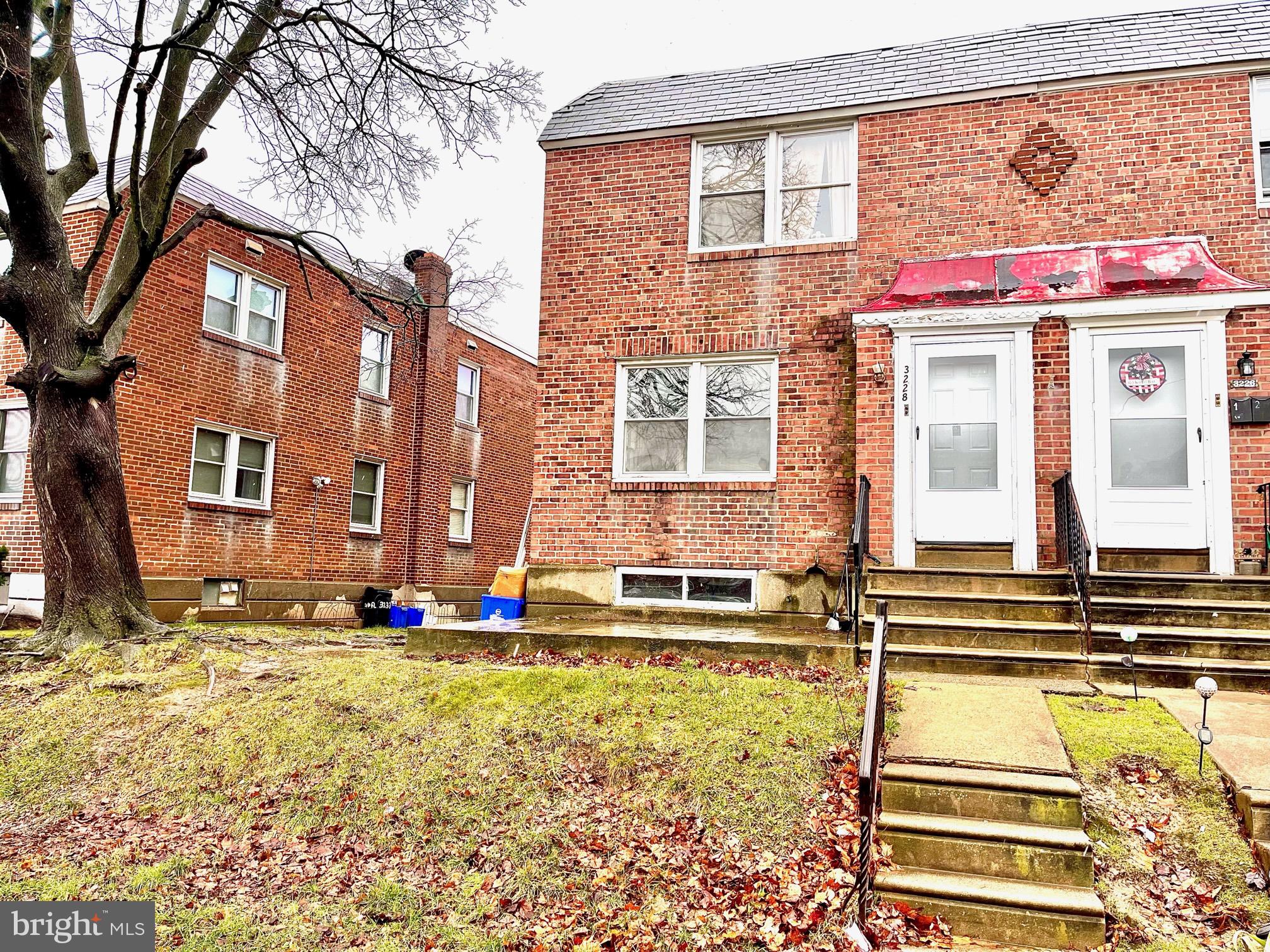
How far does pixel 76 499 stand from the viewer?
8398mm

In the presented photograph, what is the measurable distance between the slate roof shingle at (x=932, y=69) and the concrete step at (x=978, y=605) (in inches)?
222

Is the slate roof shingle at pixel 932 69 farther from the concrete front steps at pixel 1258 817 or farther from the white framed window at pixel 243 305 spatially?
the concrete front steps at pixel 1258 817

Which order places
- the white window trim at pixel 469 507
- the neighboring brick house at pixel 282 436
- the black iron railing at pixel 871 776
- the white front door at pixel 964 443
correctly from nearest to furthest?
the black iron railing at pixel 871 776 → the white front door at pixel 964 443 → the neighboring brick house at pixel 282 436 → the white window trim at pixel 469 507

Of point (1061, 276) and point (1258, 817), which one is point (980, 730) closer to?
point (1258, 817)

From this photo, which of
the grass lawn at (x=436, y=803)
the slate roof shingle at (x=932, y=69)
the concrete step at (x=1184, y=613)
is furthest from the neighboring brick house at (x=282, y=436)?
the concrete step at (x=1184, y=613)

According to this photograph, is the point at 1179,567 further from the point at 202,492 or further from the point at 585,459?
the point at 202,492

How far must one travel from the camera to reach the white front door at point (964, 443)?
344 inches

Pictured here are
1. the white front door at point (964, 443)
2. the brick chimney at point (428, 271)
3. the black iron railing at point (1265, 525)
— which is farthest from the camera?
the brick chimney at point (428, 271)

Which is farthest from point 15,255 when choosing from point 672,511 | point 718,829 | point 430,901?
point 718,829

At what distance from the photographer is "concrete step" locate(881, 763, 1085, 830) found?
4.39m

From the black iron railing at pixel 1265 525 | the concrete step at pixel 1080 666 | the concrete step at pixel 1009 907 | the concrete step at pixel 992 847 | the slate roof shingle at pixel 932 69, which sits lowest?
the concrete step at pixel 1009 907

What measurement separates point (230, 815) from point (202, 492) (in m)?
9.82

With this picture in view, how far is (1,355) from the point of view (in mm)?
12492

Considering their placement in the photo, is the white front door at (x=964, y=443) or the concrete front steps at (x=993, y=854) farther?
the white front door at (x=964, y=443)
